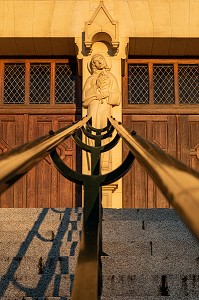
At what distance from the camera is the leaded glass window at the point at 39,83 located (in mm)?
9047

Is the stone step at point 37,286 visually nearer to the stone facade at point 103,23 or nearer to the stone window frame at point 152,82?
the stone facade at point 103,23

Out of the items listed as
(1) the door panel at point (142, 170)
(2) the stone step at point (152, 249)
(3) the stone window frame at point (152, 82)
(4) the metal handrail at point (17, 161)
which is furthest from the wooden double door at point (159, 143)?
(4) the metal handrail at point (17, 161)

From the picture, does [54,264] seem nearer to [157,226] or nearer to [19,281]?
[19,281]

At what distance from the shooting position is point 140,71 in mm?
→ 9188

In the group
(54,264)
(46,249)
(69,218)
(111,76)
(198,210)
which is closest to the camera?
(198,210)

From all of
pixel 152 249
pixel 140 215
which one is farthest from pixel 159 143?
pixel 152 249

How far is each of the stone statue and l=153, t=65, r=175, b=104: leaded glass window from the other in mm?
1161

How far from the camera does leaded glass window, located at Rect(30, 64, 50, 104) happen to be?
905 cm

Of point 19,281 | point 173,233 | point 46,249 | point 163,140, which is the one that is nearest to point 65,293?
point 19,281

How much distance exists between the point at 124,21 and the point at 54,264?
576 cm

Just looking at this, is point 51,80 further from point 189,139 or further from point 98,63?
point 189,139

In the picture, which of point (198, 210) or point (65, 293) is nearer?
point (198, 210)

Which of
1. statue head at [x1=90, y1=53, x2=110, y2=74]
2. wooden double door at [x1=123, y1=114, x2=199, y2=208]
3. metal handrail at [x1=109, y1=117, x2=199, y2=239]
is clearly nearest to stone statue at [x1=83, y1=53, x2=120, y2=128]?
statue head at [x1=90, y1=53, x2=110, y2=74]

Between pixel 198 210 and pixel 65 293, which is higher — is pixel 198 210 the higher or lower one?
the higher one
